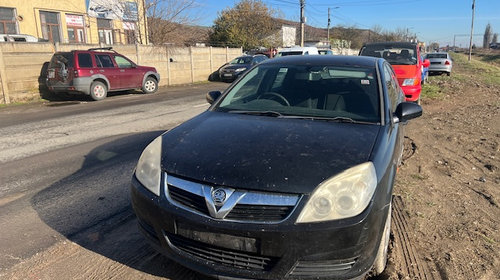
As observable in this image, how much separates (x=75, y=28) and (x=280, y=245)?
28.3m

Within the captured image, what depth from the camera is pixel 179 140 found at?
112 inches

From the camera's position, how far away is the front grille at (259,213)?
2.10 meters

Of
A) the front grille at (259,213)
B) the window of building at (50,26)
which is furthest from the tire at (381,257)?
the window of building at (50,26)

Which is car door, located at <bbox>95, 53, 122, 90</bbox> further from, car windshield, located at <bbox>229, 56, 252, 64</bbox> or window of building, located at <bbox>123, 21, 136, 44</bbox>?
window of building, located at <bbox>123, 21, 136, 44</bbox>

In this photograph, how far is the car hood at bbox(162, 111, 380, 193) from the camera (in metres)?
2.21

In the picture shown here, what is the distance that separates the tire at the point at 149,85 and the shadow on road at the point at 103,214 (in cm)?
1048

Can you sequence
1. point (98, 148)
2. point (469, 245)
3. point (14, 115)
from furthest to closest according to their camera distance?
point (14, 115) → point (98, 148) → point (469, 245)

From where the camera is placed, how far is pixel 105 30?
27.8m

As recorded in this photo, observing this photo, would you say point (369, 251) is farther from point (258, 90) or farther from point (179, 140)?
point (258, 90)

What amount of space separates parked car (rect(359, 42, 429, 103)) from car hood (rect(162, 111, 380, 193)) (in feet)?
20.0

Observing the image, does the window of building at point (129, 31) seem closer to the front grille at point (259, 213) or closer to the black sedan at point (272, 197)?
the black sedan at point (272, 197)

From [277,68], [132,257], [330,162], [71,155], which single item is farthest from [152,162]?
[71,155]

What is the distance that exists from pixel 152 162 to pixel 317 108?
5.24ft

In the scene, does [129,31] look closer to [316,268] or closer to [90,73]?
[90,73]
